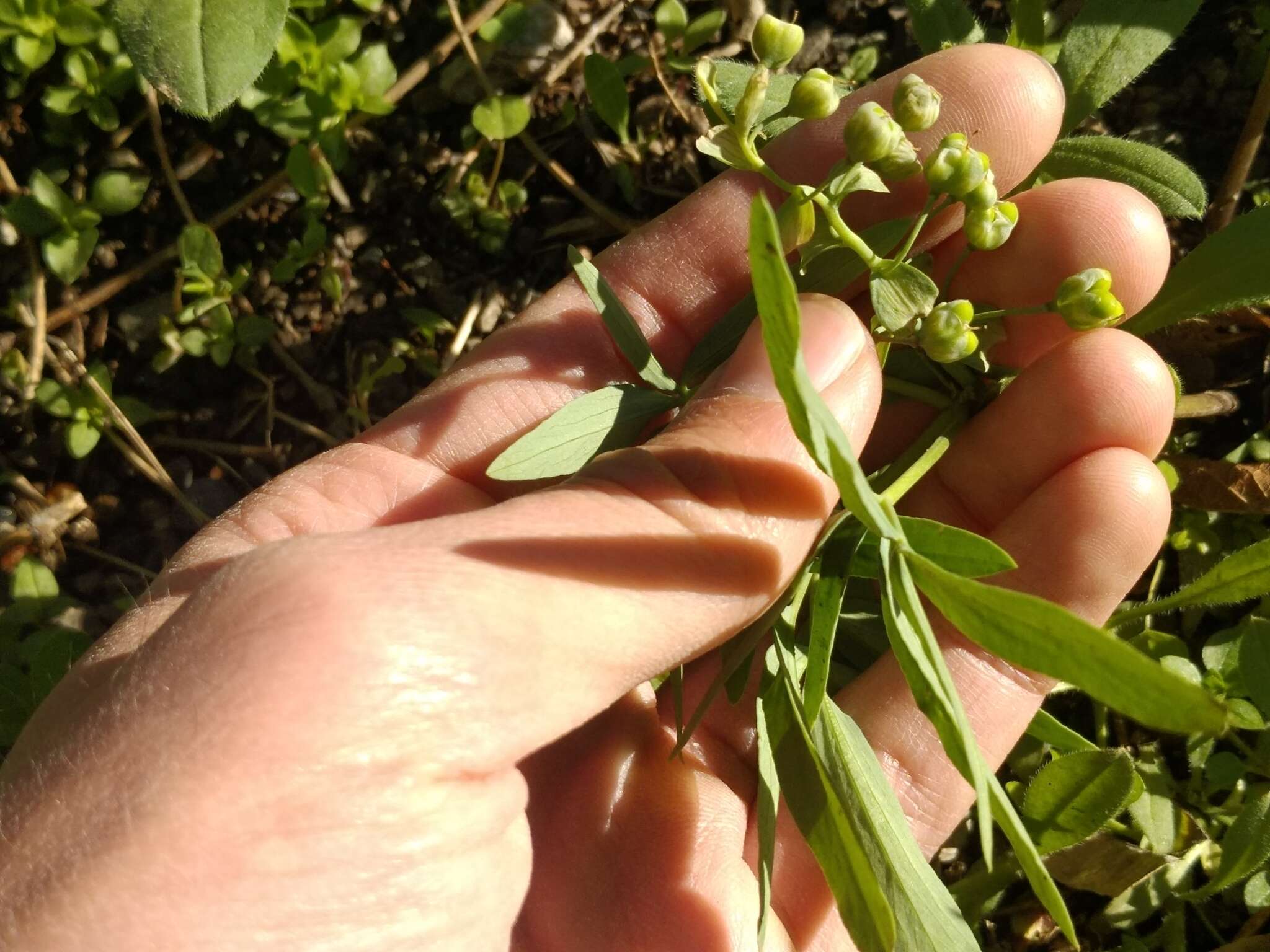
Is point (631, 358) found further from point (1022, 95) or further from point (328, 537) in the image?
point (1022, 95)

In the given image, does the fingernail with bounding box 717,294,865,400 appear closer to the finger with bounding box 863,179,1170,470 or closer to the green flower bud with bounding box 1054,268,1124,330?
the green flower bud with bounding box 1054,268,1124,330

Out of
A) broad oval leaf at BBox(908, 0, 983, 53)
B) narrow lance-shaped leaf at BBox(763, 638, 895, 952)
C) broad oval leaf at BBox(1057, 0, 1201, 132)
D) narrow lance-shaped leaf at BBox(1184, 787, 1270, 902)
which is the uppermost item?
broad oval leaf at BBox(908, 0, 983, 53)

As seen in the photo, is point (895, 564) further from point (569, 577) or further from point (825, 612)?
point (569, 577)

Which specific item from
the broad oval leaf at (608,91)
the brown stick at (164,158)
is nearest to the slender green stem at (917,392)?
the broad oval leaf at (608,91)

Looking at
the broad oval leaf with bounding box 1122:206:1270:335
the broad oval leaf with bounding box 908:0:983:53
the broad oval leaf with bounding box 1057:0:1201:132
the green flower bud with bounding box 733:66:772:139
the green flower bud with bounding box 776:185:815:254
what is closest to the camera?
the green flower bud with bounding box 733:66:772:139

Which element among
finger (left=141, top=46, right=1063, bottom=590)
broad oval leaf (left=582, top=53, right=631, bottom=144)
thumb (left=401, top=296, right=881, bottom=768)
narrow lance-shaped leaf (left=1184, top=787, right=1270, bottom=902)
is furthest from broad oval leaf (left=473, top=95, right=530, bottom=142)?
narrow lance-shaped leaf (left=1184, top=787, right=1270, bottom=902)

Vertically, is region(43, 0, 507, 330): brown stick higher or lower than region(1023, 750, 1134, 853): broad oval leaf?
higher

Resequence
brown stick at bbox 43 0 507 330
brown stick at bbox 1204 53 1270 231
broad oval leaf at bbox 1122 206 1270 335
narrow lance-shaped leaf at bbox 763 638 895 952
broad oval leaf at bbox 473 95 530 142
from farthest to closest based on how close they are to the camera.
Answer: brown stick at bbox 43 0 507 330 < broad oval leaf at bbox 473 95 530 142 < brown stick at bbox 1204 53 1270 231 < broad oval leaf at bbox 1122 206 1270 335 < narrow lance-shaped leaf at bbox 763 638 895 952
